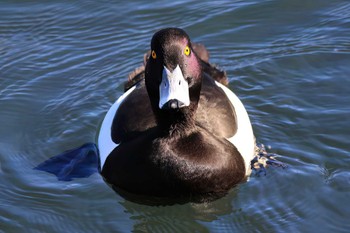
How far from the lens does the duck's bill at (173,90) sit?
21.3ft

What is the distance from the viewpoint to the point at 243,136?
7.91 m

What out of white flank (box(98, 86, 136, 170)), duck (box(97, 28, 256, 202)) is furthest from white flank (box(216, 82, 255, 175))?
white flank (box(98, 86, 136, 170))

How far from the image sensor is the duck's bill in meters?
6.50

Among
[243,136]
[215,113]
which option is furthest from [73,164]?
[243,136]

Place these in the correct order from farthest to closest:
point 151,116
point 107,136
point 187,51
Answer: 1. point 107,136
2. point 151,116
3. point 187,51

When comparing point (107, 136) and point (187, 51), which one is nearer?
point (187, 51)

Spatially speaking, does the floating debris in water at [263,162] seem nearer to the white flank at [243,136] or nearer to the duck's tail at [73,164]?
the white flank at [243,136]

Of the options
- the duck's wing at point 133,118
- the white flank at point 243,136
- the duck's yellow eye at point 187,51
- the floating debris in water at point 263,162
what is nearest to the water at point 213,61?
the floating debris in water at point 263,162

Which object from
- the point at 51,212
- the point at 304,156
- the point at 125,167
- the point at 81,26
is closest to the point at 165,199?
the point at 125,167

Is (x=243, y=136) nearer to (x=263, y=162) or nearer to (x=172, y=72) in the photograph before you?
(x=263, y=162)

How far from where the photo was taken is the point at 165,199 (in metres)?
7.27

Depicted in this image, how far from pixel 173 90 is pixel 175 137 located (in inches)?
30.9

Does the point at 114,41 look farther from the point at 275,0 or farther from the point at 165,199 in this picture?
the point at 165,199

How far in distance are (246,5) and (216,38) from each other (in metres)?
0.92
